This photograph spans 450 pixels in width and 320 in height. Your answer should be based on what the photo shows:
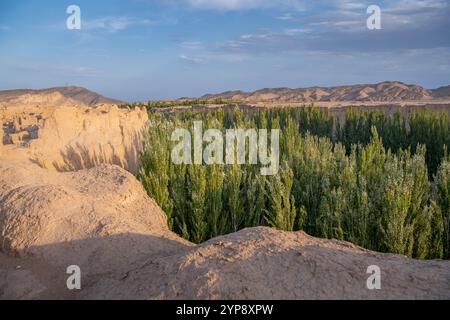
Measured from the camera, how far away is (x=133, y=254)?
405 centimetres

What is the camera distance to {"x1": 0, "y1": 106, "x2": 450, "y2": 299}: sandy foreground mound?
2975 millimetres

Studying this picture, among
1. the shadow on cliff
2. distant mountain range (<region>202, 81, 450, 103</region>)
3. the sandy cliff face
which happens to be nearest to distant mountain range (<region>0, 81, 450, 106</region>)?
distant mountain range (<region>202, 81, 450, 103</region>)

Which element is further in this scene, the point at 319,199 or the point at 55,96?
the point at 55,96

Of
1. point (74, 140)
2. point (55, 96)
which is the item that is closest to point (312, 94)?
point (55, 96)

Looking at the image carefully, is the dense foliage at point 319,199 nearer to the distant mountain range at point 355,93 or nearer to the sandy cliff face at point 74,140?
the sandy cliff face at point 74,140

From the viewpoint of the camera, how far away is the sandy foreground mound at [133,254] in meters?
2.97

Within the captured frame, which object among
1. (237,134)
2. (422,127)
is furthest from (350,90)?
(237,134)

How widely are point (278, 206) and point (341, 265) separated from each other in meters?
1.85

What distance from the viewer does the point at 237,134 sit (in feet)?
26.0

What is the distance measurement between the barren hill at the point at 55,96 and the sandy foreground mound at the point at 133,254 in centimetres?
3831

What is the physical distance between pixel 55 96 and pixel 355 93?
3477 cm

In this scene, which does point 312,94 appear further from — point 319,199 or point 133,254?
point 133,254

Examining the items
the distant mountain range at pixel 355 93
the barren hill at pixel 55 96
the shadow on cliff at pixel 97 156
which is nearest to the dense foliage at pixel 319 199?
the shadow on cliff at pixel 97 156
